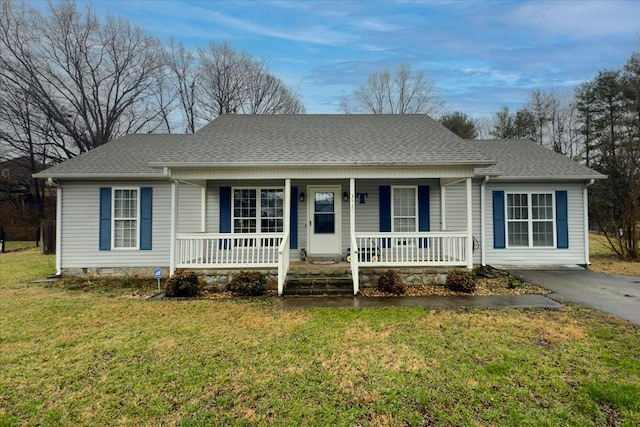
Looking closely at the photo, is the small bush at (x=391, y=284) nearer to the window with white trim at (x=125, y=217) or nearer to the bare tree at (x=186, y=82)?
the window with white trim at (x=125, y=217)

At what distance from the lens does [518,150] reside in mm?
10992

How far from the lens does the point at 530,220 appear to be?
943 cm

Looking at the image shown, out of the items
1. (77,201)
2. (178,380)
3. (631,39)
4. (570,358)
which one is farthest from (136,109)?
(631,39)

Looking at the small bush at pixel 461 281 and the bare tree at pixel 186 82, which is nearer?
the small bush at pixel 461 281

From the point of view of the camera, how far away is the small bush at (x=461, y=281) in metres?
6.86

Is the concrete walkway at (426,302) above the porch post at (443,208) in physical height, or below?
below

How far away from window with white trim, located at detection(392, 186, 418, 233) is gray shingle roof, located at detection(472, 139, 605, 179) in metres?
2.03

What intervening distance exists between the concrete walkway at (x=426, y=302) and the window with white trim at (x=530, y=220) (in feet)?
11.5

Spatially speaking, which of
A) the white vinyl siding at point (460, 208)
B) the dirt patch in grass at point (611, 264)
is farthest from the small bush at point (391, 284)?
the dirt patch in grass at point (611, 264)

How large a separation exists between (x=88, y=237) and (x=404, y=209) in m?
9.42

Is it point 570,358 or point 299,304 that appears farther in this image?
point 299,304

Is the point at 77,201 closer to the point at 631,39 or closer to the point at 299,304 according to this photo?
the point at 299,304

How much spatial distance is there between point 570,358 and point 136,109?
94.7 feet

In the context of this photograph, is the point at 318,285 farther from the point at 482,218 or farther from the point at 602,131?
the point at 602,131
